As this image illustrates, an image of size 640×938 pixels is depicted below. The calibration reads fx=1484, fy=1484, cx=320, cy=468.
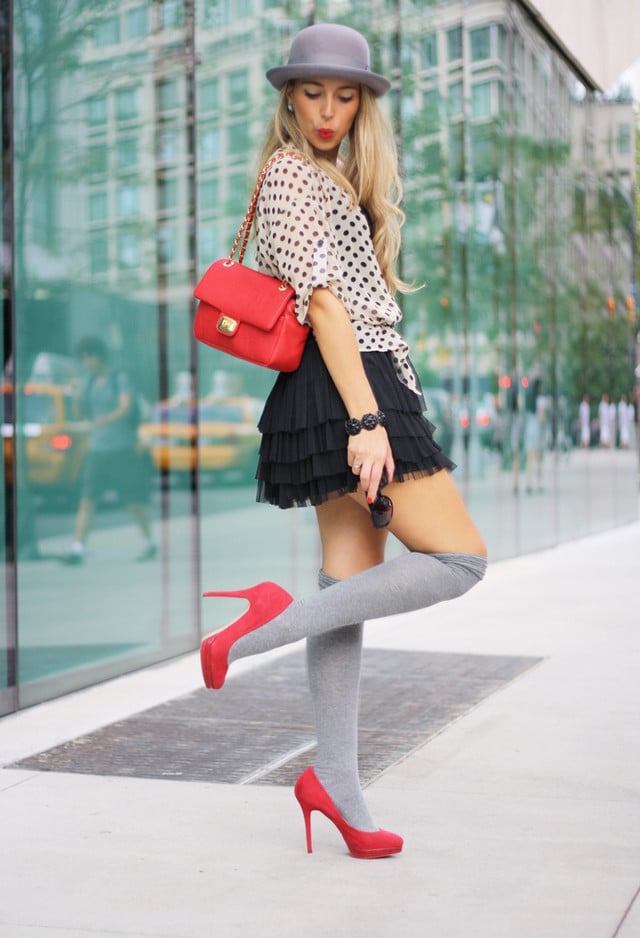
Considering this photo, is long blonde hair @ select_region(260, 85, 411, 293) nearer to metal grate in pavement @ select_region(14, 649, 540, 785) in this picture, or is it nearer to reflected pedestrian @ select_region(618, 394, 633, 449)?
metal grate in pavement @ select_region(14, 649, 540, 785)

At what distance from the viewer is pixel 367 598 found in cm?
321

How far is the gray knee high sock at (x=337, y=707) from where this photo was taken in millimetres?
3475

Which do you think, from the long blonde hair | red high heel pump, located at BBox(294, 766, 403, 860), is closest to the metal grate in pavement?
red high heel pump, located at BBox(294, 766, 403, 860)

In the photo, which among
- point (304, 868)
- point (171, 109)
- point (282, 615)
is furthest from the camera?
point (171, 109)

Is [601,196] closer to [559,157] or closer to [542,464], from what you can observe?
[559,157]

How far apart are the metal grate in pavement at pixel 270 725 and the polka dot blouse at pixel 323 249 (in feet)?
5.12

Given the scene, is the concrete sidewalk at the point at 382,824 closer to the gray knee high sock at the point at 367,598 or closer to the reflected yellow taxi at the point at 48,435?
the gray knee high sock at the point at 367,598

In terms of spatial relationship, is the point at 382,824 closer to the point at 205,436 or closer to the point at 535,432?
the point at 205,436

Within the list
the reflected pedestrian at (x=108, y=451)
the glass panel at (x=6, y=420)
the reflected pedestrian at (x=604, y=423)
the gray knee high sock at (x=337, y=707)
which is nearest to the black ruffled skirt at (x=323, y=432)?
the gray knee high sock at (x=337, y=707)

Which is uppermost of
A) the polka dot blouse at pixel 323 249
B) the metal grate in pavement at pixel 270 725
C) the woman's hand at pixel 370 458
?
the polka dot blouse at pixel 323 249

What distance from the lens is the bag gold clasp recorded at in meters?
3.32

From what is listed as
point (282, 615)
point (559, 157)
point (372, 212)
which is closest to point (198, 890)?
point (282, 615)

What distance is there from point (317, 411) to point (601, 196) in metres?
14.9

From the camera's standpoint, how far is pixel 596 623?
26.5 ft
